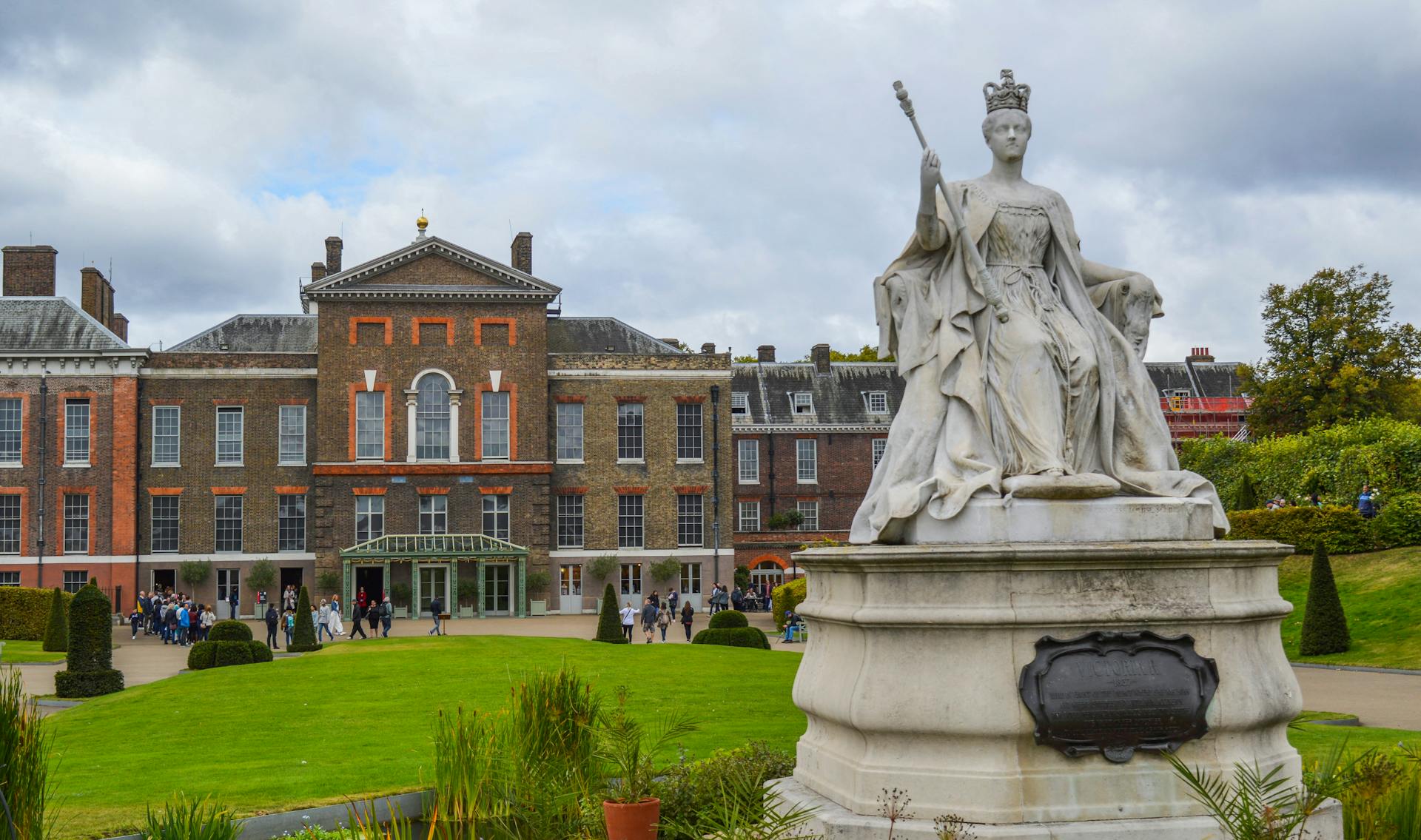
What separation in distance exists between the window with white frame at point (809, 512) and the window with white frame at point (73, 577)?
91.6 feet

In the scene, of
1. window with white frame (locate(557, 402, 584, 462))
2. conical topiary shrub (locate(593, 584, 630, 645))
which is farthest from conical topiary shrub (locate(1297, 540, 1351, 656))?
window with white frame (locate(557, 402, 584, 462))

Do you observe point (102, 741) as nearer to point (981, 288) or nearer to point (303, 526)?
point (981, 288)

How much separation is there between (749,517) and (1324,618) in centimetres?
3352

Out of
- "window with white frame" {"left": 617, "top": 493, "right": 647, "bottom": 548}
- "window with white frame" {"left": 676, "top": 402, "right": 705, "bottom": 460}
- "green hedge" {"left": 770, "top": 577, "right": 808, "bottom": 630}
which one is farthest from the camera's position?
"window with white frame" {"left": 676, "top": 402, "right": 705, "bottom": 460}

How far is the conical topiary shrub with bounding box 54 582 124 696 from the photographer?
22.8 metres

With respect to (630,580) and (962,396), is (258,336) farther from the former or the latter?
(962,396)

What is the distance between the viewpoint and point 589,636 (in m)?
34.2

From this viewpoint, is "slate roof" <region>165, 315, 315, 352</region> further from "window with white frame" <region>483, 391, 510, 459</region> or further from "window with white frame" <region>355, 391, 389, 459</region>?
"window with white frame" <region>483, 391, 510, 459</region>

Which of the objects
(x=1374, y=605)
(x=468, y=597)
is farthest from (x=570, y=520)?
(x=1374, y=605)

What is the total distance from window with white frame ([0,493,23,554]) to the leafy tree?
43817mm

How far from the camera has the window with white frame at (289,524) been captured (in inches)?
1783

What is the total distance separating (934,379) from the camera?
22.6 feet

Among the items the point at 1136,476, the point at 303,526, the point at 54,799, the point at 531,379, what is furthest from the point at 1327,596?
the point at 303,526

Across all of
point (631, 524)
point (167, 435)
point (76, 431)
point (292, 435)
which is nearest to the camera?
point (76, 431)
